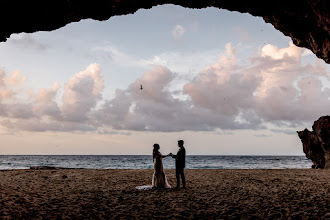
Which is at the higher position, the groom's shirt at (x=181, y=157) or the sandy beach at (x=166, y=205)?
the groom's shirt at (x=181, y=157)

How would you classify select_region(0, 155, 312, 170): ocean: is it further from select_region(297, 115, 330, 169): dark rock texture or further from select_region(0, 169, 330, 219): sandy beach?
select_region(0, 169, 330, 219): sandy beach

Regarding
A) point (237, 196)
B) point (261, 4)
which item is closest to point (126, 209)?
point (237, 196)

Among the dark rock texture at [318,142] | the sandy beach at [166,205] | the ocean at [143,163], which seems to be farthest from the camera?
the ocean at [143,163]

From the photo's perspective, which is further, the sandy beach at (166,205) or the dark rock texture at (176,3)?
the dark rock texture at (176,3)

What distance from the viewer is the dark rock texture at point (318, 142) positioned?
30253 millimetres

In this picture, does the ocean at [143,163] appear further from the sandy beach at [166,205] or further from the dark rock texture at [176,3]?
the sandy beach at [166,205]

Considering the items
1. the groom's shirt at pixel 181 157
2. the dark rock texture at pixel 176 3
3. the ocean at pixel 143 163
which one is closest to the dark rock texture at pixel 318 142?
the dark rock texture at pixel 176 3

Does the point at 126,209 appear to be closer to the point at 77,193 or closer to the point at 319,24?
the point at 77,193

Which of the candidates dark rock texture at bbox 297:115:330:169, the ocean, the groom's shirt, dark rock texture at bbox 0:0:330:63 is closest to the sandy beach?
the groom's shirt

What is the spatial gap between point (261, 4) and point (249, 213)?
1228 centimetres

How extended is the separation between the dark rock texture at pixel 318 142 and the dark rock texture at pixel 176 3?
1845 centimetres

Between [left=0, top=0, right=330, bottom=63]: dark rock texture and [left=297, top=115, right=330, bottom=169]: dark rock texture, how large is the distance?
60.5 feet

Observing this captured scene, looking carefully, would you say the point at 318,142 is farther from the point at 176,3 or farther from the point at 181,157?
the point at 181,157

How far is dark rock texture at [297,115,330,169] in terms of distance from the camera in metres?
30.3
